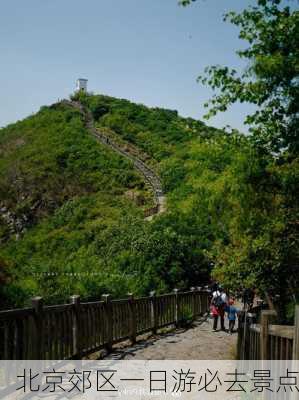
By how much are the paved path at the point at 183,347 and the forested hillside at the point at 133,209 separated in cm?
176

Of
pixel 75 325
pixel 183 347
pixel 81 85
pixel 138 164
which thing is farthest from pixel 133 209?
pixel 81 85

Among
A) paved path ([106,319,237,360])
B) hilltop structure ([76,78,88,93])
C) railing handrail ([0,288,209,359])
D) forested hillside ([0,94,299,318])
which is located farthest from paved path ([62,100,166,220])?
railing handrail ([0,288,209,359])

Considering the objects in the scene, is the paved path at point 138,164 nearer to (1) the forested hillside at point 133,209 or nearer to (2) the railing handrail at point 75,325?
(1) the forested hillside at point 133,209

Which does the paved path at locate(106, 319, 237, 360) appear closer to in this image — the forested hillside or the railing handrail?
the railing handrail

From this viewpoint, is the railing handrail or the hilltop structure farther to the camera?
the hilltop structure

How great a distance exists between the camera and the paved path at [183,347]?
39.1 feet

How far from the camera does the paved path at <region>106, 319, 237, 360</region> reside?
11.9 meters

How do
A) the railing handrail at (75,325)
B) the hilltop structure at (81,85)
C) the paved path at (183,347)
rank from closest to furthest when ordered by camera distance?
the railing handrail at (75,325), the paved path at (183,347), the hilltop structure at (81,85)

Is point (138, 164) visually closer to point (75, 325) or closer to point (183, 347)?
point (183, 347)

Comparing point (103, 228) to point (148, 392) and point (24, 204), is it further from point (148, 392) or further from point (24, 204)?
point (148, 392)

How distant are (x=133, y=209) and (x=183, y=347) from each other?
33.3 metres

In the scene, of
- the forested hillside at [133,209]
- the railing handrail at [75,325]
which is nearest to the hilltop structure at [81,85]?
the forested hillside at [133,209]

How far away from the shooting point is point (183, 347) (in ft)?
44.3

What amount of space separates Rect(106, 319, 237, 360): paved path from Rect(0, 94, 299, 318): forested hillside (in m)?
1.76
